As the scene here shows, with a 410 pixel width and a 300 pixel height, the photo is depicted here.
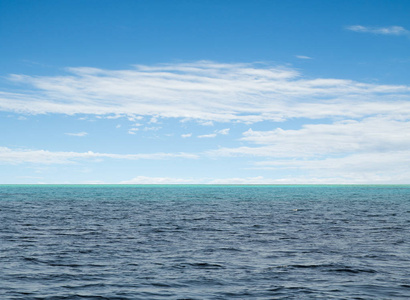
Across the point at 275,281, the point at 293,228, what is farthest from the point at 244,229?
the point at 275,281

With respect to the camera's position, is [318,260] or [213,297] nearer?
[213,297]

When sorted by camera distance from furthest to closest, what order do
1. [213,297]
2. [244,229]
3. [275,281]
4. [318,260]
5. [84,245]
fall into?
[244,229] < [84,245] < [318,260] < [275,281] < [213,297]

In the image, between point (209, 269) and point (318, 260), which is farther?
point (318, 260)

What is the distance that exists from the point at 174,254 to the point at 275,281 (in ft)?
26.7

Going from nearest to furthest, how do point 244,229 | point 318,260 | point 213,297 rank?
point 213,297, point 318,260, point 244,229

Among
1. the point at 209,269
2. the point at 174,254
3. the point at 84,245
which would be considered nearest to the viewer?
the point at 209,269

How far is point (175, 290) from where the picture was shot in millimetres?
18406

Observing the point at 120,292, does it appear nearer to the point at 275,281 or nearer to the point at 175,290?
the point at 175,290

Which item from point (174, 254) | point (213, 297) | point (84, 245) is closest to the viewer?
point (213, 297)

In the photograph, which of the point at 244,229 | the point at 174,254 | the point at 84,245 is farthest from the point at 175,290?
the point at 244,229

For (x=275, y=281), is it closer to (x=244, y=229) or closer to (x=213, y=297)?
(x=213, y=297)

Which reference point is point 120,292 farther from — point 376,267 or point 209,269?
point 376,267

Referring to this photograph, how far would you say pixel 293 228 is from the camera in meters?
40.7

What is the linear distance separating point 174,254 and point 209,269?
4.64 meters
